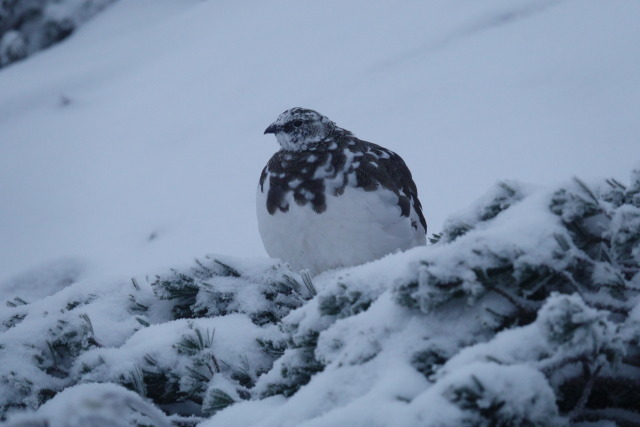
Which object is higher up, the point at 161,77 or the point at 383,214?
the point at 161,77

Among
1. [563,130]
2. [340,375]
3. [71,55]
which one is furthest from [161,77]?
[340,375]

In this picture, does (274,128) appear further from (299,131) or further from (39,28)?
(39,28)

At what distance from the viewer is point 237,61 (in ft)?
23.5

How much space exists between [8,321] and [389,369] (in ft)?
3.91

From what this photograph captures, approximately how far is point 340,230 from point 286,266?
60 centimetres

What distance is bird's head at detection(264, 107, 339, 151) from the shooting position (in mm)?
2684

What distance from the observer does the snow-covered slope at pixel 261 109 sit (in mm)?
4445

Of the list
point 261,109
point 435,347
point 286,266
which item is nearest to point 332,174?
point 286,266

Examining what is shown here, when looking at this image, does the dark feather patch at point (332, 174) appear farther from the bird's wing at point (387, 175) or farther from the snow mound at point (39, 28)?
the snow mound at point (39, 28)

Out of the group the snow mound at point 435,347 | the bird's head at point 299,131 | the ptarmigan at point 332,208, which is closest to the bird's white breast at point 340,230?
the ptarmigan at point 332,208

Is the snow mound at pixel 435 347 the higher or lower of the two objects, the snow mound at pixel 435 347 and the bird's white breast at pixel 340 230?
the higher

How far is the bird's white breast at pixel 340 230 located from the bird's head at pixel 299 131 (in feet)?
1.01

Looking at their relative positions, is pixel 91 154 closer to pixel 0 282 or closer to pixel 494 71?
pixel 0 282

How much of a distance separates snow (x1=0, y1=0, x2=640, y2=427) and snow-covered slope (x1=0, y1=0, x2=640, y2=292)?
0.02 m
